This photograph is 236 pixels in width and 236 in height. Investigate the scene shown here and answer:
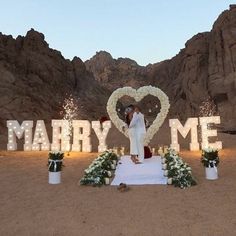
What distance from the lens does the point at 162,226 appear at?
831 cm

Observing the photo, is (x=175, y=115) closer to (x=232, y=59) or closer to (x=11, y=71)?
(x=232, y=59)

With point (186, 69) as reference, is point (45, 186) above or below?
below

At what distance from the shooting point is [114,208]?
387 inches

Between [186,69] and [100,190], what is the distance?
142 feet

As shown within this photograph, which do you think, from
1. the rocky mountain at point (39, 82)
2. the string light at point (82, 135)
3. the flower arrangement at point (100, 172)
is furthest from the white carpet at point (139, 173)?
the rocky mountain at point (39, 82)

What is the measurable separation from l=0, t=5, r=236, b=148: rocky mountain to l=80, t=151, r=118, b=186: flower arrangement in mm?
21659

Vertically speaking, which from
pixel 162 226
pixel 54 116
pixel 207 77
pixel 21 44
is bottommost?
pixel 162 226

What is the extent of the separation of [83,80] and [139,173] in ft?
151

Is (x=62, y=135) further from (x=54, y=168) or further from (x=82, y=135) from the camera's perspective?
(x=54, y=168)

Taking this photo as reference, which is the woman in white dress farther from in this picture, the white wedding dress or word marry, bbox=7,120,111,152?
word marry, bbox=7,120,111,152

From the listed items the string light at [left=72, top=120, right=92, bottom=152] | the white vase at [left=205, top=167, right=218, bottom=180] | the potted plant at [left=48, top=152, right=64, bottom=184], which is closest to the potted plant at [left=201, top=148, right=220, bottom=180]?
the white vase at [left=205, top=167, right=218, bottom=180]

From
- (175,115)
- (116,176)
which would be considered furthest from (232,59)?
(116,176)

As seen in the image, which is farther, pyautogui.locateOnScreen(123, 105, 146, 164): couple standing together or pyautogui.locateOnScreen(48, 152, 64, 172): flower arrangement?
pyautogui.locateOnScreen(123, 105, 146, 164): couple standing together

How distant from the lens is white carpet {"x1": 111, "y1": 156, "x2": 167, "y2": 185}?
13.1 m
